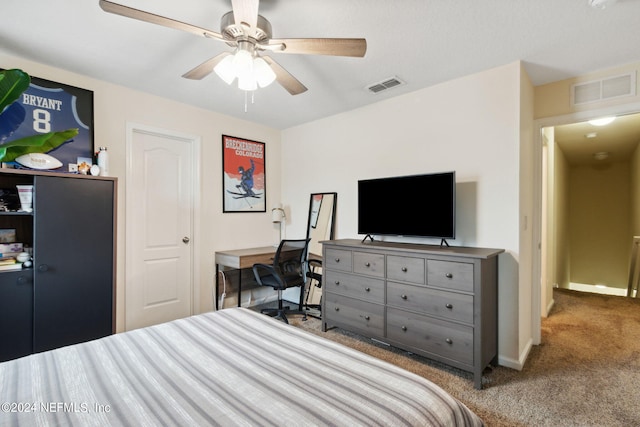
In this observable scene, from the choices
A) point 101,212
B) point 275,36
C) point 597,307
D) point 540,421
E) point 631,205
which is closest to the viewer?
A: point 540,421

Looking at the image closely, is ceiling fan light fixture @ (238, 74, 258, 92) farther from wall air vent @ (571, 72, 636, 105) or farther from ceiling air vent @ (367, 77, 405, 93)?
wall air vent @ (571, 72, 636, 105)

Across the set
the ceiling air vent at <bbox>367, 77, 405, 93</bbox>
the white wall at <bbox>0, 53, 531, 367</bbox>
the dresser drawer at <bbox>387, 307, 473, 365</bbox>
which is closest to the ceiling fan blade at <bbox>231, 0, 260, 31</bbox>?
the ceiling air vent at <bbox>367, 77, 405, 93</bbox>

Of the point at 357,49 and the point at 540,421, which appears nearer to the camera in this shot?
the point at 357,49

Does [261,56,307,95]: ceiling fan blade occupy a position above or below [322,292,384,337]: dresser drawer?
above

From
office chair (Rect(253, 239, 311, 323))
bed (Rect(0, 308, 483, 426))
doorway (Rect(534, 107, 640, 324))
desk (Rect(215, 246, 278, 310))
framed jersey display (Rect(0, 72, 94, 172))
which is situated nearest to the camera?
bed (Rect(0, 308, 483, 426))

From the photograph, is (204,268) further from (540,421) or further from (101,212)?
(540,421)

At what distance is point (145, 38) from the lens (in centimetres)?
215

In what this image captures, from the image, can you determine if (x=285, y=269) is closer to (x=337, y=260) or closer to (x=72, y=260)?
(x=337, y=260)

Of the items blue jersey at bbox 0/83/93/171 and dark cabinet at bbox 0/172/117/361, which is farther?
blue jersey at bbox 0/83/93/171

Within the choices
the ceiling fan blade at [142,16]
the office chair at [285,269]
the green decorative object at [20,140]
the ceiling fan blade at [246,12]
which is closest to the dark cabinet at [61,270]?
the green decorative object at [20,140]

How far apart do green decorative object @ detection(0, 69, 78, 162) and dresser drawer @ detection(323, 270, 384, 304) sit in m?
2.58

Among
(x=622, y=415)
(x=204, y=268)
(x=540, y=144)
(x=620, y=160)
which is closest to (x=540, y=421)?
(x=622, y=415)

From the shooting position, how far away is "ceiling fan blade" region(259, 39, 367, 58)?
5.40ft

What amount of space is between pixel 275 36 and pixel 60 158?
6.95 feet
